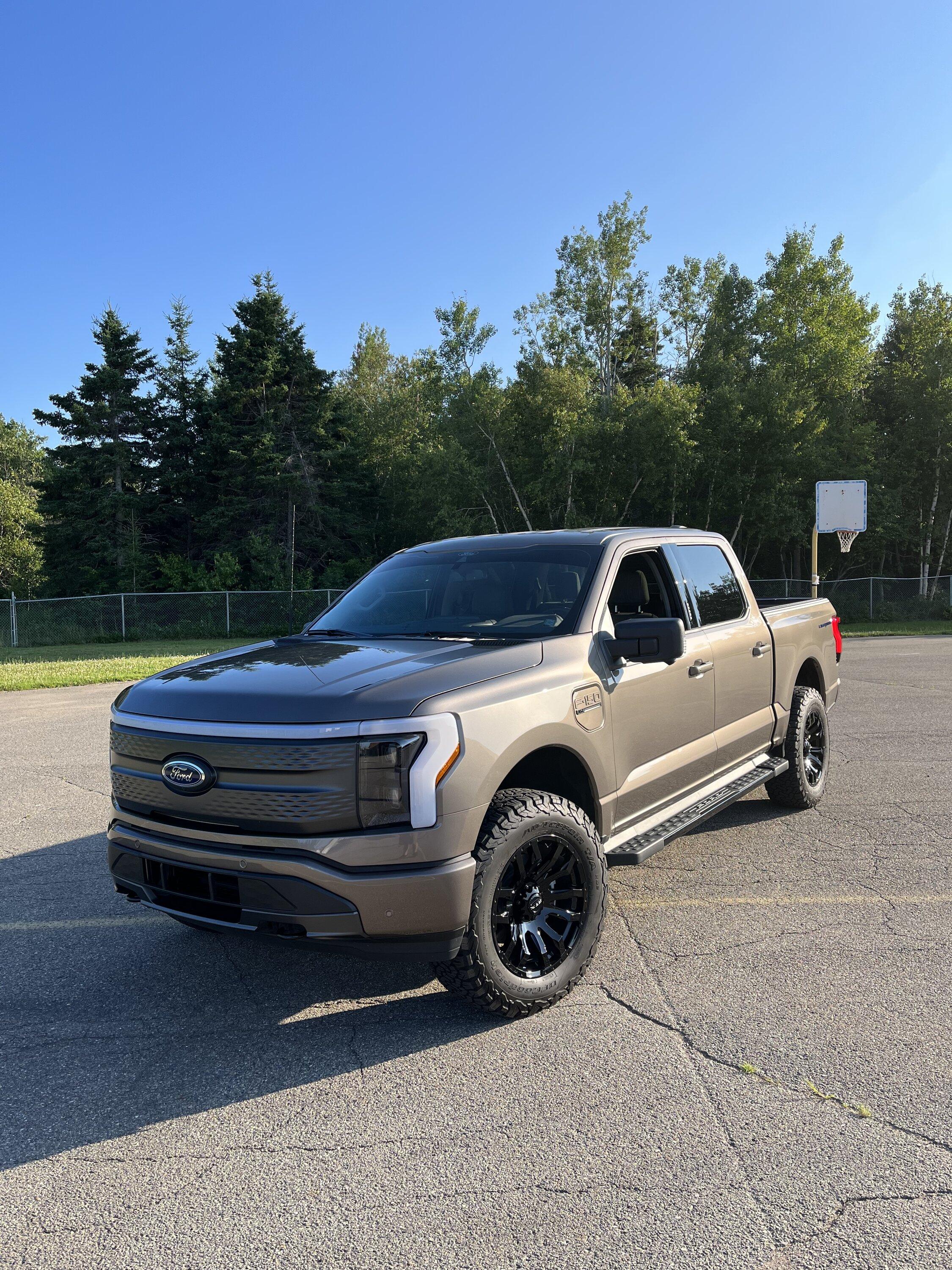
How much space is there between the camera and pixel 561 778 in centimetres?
418

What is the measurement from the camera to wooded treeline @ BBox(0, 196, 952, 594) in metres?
35.8

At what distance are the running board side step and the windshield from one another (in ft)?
3.40

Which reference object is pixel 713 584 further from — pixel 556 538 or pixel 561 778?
pixel 561 778

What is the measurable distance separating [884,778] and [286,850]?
612 cm

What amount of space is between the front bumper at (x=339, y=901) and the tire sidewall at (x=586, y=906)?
0.37ft

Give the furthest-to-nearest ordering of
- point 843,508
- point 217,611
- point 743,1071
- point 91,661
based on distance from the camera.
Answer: point 843,508 → point 217,611 → point 91,661 → point 743,1071

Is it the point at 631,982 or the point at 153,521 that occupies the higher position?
the point at 153,521

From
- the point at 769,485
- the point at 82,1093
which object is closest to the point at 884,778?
the point at 82,1093

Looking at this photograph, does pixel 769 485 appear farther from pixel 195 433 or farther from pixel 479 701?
pixel 479 701

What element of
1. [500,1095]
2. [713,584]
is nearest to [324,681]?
[500,1095]

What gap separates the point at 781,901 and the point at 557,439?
31263mm

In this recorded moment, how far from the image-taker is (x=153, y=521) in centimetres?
4144

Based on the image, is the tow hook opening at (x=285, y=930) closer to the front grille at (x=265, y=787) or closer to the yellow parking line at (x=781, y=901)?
the front grille at (x=265, y=787)

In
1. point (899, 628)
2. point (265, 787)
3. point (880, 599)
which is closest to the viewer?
point (265, 787)
